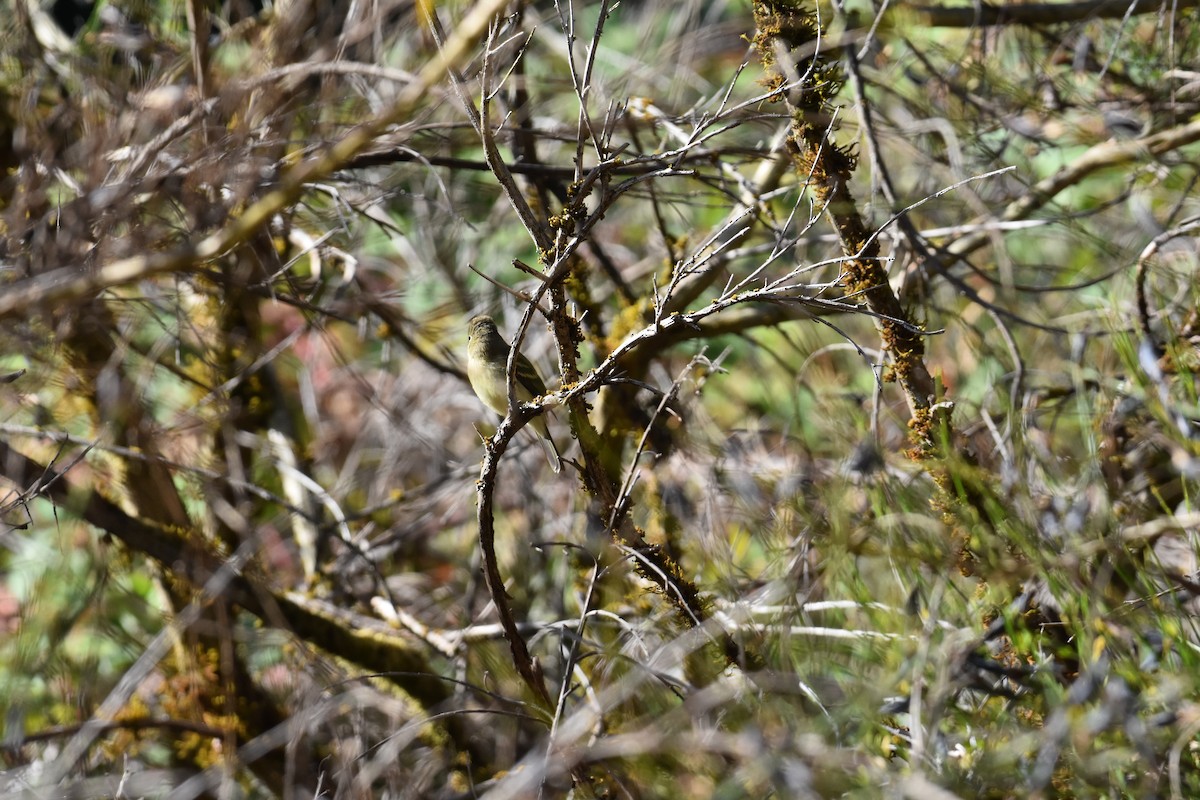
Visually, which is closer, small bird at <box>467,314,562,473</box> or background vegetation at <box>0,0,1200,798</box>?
background vegetation at <box>0,0,1200,798</box>

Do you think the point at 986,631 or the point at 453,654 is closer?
the point at 986,631

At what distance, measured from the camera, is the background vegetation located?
185 centimetres

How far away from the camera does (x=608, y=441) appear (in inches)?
133

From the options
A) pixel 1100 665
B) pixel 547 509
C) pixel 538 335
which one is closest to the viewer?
pixel 1100 665

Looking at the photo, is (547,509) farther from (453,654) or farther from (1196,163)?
(1196,163)

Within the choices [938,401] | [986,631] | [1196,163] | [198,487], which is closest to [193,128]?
[198,487]

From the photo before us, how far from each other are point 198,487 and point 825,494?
2226mm

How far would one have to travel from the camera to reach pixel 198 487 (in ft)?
11.4

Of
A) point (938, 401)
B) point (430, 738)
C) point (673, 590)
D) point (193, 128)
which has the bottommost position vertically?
point (430, 738)

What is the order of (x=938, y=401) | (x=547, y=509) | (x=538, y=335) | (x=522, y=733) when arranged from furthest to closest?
(x=538, y=335) < (x=547, y=509) < (x=522, y=733) < (x=938, y=401)

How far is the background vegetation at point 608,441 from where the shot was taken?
1848 millimetres

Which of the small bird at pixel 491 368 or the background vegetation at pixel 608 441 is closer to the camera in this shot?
the background vegetation at pixel 608 441

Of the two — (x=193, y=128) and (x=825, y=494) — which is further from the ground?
(x=193, y=128)

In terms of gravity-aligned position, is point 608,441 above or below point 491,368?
below
